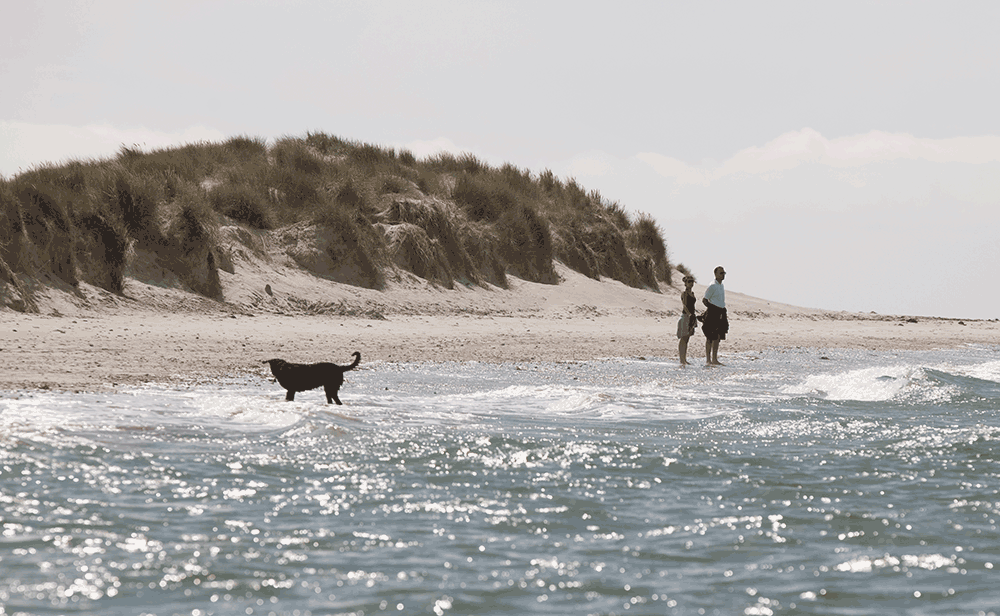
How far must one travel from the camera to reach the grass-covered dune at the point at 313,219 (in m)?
18.3

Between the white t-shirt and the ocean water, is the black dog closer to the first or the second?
the ocean water

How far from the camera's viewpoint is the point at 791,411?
10.4 metres

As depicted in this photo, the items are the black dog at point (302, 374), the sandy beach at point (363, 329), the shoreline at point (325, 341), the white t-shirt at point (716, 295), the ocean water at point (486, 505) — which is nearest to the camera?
the ocean water at point (486, 505)

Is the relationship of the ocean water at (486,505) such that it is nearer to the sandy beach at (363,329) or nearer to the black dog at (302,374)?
the black dog at (302,374)

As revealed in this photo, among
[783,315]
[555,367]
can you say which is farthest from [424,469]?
[783,315]

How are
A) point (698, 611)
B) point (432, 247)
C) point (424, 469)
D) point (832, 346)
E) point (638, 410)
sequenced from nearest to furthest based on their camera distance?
point (698, 611)
point (424, 469)
point (638, 410)
point (832, 346)
point (432, 247)

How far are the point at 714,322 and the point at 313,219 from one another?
1309cm

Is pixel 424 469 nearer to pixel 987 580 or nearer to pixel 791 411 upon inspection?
pixel 987 580

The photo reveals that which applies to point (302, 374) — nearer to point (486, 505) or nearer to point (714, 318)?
point (486, 505)

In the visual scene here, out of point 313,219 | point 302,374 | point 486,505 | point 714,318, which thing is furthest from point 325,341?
point 486,505

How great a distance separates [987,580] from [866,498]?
1717 millimetres

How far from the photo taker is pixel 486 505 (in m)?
6.02

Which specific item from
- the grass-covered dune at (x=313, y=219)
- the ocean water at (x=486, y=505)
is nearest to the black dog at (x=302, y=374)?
the ocean water at (x=486, y=505)

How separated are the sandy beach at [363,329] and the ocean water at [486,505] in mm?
2374
